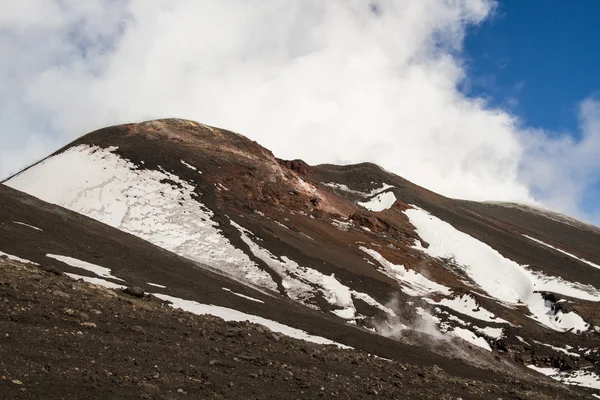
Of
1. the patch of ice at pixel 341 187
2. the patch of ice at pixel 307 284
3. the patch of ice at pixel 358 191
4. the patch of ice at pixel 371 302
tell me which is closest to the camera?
the patch of ice at pixel 307 284

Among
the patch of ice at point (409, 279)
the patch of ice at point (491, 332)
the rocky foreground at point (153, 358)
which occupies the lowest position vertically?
the rocky foreground at point (153, 358)

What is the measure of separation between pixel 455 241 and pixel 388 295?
3571cm

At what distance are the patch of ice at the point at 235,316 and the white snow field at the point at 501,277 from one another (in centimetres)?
3969

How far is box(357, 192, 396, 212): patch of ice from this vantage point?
90.2 m

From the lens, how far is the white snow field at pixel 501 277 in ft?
183

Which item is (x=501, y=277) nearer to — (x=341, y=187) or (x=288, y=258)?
(x=288, y=258)

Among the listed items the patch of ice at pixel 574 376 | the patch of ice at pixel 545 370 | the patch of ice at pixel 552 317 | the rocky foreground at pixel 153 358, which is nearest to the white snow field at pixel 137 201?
the rocky foreground at pixel 153 358

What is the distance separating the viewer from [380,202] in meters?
93.4

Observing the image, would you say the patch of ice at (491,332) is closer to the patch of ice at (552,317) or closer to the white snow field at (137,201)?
the patch of ice at (552,317)

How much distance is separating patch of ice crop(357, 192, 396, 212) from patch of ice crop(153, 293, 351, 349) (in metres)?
66.2

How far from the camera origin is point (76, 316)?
44.8ft

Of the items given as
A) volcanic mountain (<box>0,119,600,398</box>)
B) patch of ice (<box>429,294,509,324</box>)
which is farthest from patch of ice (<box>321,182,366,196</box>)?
patch of ice (<box>429,294,509,324</box>)

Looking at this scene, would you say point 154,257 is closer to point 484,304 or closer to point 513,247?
point 484,304

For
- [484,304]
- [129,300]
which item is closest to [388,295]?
[484,304]
